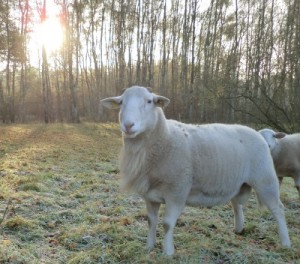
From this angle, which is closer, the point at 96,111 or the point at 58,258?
the point at 58,258

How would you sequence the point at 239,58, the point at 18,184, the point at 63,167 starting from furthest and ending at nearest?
1. the point at 239,58
2. the point at 63,167
3. the point at 18,184

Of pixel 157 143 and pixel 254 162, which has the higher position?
pixel 157 143

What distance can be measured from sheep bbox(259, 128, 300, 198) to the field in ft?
1.61

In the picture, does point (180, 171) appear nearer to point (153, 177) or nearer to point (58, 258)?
point (153, 177)

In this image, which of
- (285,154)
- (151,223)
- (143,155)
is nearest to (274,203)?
(151,223)

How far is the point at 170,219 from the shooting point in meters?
3.63

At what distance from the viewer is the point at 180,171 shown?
12.1 ft

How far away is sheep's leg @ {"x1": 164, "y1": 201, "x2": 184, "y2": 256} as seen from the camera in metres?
3.61

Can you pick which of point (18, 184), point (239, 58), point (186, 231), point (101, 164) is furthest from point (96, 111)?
point (186, 231)

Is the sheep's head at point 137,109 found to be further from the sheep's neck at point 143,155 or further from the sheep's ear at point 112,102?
the sheep's neck at point 143,155

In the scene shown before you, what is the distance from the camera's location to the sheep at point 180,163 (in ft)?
12.0

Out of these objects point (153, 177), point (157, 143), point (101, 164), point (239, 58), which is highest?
point (239, 58)

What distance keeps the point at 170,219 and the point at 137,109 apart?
1.19 m

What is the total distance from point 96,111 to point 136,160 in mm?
29767
